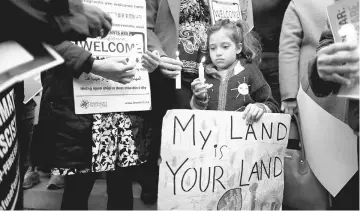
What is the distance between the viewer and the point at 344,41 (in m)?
1.14

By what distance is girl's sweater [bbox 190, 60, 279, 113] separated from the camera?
177cm

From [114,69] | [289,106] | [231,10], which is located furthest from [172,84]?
[289,106]

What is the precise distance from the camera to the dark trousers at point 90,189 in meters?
1.58

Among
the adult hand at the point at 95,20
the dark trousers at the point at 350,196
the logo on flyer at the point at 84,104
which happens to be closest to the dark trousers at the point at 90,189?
Result: the logo on flyer at the point at 84,104

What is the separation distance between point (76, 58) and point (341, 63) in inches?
39.5

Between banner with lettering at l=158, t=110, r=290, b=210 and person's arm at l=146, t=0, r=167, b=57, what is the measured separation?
356 millimetres

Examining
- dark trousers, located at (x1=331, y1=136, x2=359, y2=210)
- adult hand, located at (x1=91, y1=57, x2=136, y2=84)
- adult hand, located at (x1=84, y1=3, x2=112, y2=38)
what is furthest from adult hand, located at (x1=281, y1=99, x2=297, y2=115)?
adult hand, located at (x1=84, y1=3, x2=112, y2=38)

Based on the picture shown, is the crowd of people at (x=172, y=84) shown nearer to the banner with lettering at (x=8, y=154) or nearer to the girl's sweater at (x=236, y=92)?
the girl's sweater at (x=236, y=92)

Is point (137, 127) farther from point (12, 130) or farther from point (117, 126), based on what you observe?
point (12, 130)

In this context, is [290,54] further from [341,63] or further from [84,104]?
[84,104]

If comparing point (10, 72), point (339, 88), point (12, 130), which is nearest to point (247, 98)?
point (339, 88)

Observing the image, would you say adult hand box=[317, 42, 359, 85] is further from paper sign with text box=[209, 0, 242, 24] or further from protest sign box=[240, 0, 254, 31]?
protest sign box=[240, 0, 254, 31]

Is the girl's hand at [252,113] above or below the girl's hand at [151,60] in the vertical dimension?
below

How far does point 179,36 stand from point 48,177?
205 cm
